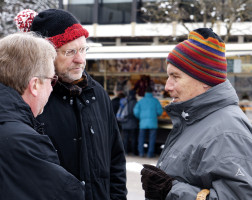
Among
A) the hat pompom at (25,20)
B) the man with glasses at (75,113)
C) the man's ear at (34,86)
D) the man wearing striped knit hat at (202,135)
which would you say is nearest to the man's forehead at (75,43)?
the man with glasses at (75,113)

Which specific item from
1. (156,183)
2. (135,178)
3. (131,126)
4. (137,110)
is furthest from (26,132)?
(131,126)

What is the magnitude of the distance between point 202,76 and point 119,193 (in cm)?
102

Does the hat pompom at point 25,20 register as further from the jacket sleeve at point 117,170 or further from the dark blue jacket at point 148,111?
the dark blue jacket at point 148,111

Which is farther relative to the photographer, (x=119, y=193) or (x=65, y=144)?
(x=119, y=193)

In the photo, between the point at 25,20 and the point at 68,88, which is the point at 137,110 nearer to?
the point at 25,20

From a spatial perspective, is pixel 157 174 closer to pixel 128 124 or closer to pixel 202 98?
pixel 202 98

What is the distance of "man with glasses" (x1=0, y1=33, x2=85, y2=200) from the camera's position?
4.50ft

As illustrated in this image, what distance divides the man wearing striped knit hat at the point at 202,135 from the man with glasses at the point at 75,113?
37cm

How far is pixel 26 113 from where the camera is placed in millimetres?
1507

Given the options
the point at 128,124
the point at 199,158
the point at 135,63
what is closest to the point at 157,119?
the point at 128,124

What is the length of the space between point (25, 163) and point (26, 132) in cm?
11

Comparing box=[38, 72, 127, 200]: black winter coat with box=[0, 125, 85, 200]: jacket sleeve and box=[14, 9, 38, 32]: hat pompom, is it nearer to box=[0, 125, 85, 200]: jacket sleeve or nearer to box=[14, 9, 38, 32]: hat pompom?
box=[14, 9, 38, 32]: hat pompom

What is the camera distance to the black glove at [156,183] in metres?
2.03

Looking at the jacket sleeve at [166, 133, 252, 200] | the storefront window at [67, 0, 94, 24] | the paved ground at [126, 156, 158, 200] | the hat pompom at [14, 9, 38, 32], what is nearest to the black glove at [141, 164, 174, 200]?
the jacket sleeve at [166, 133, 252, 200]
